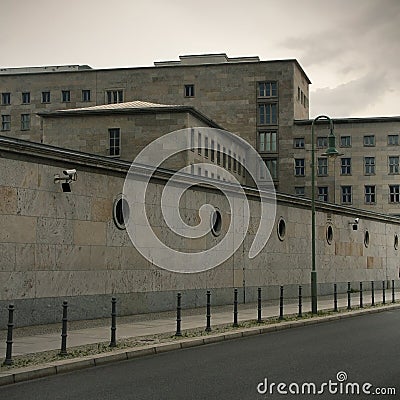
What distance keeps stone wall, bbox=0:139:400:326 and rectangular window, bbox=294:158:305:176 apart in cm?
5790

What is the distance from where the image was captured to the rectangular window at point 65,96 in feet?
295

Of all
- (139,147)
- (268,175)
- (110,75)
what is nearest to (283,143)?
(268,175)

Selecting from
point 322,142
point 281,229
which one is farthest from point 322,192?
point 281,229

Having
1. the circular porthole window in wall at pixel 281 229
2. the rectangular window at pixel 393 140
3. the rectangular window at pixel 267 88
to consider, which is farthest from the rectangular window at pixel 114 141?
the rectangular window at pixel 393 140

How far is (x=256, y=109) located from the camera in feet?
294

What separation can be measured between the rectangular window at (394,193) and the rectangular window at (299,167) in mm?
10622

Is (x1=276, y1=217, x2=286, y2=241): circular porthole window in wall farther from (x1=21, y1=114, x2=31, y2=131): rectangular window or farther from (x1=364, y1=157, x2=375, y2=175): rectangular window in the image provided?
(x1=21, y1=114, x2=31, y2=131): rectangular window

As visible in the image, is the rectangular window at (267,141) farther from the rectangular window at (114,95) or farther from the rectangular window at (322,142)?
the rectangular window at (114,95)

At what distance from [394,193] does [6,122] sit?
47.1 m

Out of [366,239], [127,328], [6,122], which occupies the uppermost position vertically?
[6,122]

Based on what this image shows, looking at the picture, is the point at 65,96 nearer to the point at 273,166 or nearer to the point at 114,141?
A: the point at 273,166

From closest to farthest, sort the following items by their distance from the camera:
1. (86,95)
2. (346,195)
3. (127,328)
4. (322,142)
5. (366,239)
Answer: (127,328), (366,239), (86,95), (322,142), (346,195)

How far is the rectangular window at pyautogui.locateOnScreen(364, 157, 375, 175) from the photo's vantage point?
302 ft

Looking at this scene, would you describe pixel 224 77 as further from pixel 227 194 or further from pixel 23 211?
pixel 23 211
